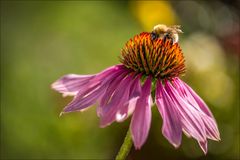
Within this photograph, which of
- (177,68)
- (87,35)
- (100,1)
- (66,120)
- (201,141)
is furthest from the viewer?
(100,1)

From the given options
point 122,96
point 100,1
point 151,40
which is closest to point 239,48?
point 100,1

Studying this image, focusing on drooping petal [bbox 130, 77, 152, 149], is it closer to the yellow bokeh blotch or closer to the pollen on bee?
the pollen on bee

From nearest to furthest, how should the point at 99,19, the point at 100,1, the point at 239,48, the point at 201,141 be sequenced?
1. the point at 201,141
2. the point at 239,48
3. the point at 99,19
4. the point at 100,1

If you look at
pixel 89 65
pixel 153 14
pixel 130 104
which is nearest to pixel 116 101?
pixel 130 104

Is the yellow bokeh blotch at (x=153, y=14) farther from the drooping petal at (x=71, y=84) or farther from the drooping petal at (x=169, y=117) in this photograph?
the drooping petal at (x=169, y=117)

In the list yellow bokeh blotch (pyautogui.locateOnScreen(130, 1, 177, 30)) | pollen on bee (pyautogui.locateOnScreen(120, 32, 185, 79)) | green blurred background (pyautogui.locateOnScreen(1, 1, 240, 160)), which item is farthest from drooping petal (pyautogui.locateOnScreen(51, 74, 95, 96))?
yellow bokeh blotch (pyautogui.locateOnScreen(130, 1, 177, 30))

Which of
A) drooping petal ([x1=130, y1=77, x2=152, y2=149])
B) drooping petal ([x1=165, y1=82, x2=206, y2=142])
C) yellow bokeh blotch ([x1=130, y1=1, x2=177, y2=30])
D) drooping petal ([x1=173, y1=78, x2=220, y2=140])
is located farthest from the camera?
yellow bokeh blotch ([x1=130, y1=1, x2=177, y2=30])

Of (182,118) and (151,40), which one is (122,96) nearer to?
(182,118)
